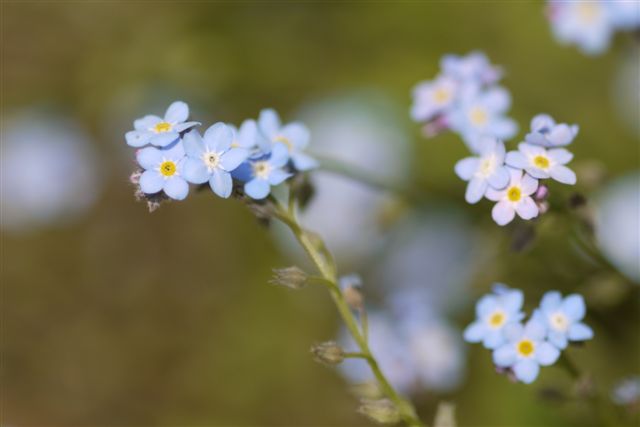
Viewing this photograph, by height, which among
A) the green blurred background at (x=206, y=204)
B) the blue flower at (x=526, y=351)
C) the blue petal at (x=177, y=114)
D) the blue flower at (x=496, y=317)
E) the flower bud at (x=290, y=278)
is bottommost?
the blue flower at (x=526, y=351)

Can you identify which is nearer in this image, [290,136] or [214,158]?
[214,158]

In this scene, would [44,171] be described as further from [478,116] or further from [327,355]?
[327,355]

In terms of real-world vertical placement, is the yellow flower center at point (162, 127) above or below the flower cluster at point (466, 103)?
below

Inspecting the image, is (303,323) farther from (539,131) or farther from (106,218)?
(539,131)

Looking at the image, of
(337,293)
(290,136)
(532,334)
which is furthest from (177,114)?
(532,334)

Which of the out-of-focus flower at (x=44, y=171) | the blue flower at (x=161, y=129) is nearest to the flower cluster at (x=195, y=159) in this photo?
the blue flower at (x=161, y=129)

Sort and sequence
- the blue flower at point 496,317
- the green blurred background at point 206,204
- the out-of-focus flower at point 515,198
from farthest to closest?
the green blurred background at point 206,204
the blue flower at point 496,317
the out-of-focus flower at point 515,198

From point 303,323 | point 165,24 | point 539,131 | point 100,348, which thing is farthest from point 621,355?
point 165,24

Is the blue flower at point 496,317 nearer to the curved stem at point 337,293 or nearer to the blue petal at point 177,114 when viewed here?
the curved stem at point 337,293

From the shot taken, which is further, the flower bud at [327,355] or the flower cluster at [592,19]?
the flower cluster at [592,19]
